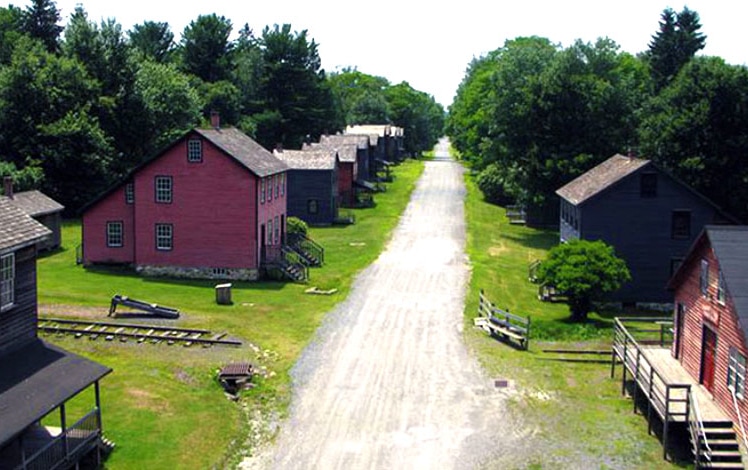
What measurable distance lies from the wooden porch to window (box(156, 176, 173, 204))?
2749 centimetres

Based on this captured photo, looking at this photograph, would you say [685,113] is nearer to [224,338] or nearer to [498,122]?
[498,122]

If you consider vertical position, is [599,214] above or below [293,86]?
below

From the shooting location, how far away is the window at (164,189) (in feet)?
170

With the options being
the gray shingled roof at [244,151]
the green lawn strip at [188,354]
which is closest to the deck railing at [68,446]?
the green lawn strip at [188,354]

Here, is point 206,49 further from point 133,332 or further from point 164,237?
point 133,332

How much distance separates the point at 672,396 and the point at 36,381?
63.5ft

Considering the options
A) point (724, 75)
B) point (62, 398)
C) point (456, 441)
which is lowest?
Result: point (456, 441)

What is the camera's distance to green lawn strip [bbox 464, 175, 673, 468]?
2728 centimetres

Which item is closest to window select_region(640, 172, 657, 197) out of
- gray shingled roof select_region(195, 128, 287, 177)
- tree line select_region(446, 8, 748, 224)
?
tree line select_region(446, 8, 748, 224)

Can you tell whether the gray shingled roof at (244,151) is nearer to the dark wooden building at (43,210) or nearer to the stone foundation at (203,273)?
the stone foundation at (203,273)

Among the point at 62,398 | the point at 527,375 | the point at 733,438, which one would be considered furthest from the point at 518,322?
the point at 62,398

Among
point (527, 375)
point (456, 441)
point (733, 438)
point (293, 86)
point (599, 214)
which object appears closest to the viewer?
point (733, 438)

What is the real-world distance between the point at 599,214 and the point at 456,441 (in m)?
27.6

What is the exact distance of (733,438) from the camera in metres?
25.5
